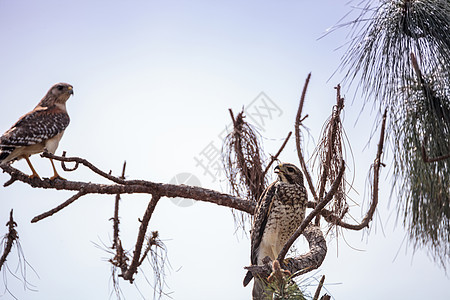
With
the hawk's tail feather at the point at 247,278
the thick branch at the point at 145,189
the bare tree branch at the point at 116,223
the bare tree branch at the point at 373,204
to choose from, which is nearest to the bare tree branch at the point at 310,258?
the bare tree branch at the point at 373,204

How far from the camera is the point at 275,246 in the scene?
4031 mm

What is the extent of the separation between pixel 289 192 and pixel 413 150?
1.11 meters

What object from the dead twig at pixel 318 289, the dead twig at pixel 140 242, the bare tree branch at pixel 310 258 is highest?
the dead twig at pixel 140 242

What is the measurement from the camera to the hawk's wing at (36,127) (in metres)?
4.40

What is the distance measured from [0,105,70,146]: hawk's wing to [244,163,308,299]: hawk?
2.20 metres

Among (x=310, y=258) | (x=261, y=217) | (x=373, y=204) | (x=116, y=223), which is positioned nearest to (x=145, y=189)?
(x=116, y=223)

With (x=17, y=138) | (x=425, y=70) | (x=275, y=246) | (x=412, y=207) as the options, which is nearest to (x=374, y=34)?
(x=425, y=70)

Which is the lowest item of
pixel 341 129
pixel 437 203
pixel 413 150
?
pixel 437 203

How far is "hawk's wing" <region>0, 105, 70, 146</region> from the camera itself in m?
4.40

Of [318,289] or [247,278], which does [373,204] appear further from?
[318,289]

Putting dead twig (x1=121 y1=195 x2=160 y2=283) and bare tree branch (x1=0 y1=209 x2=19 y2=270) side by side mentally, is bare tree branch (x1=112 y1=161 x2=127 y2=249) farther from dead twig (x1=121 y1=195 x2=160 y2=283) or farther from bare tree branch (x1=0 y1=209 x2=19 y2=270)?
bare tree branch (x1=0 y1=209 x2=19 y2=270)

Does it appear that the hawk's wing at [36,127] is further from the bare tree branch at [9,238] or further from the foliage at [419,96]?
the foliage at [419,96]

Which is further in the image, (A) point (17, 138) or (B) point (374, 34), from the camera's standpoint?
(A) point (17, 138)

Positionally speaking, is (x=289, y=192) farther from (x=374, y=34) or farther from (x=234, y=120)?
(x=374, y=34)
